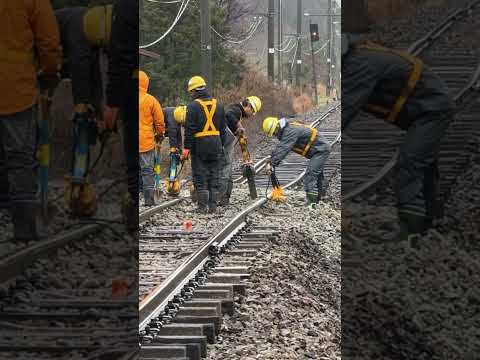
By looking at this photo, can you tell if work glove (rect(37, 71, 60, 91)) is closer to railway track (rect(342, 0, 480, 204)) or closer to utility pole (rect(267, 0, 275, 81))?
railway track (rect(342, 0, 480, 204))

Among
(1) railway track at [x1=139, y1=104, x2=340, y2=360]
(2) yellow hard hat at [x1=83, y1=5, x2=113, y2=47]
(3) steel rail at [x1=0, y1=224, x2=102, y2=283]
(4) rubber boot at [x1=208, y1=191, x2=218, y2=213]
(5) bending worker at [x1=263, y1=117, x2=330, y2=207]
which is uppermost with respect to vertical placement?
(2) yellow hard hat at [x1=83, y1=5, x2=113, y2=47]

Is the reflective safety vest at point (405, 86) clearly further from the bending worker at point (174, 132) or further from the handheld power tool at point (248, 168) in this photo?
the handheld power tool at point (248, 168)

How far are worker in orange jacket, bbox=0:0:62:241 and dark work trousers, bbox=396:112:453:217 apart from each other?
1.82 metres

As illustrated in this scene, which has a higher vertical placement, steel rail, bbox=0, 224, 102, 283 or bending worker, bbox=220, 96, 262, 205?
steel rail, bbox=0, 224, 102, 283

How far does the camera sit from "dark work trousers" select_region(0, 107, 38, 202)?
491cm

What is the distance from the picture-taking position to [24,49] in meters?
4.82

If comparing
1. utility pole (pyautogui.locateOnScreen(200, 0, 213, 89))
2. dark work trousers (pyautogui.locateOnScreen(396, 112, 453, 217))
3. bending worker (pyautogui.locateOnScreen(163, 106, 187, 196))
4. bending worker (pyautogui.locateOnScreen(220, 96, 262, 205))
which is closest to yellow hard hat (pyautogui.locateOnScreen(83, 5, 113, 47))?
dark work trousers (pyautogui.locateOnScreen(396, 112, 453, 217))

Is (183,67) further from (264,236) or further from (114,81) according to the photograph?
(114,81)

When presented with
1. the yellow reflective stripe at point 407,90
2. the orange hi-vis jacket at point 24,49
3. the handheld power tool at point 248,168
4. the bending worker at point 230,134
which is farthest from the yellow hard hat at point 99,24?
the handheld power tool at point 248,168

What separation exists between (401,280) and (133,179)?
144 centimetres

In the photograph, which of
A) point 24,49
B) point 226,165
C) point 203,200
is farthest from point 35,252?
point 226,165

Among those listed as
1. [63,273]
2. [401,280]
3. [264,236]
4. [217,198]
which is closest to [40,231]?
[63,273]

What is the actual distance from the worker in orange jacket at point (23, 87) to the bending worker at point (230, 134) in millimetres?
9815

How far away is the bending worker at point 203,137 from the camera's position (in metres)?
13.9
